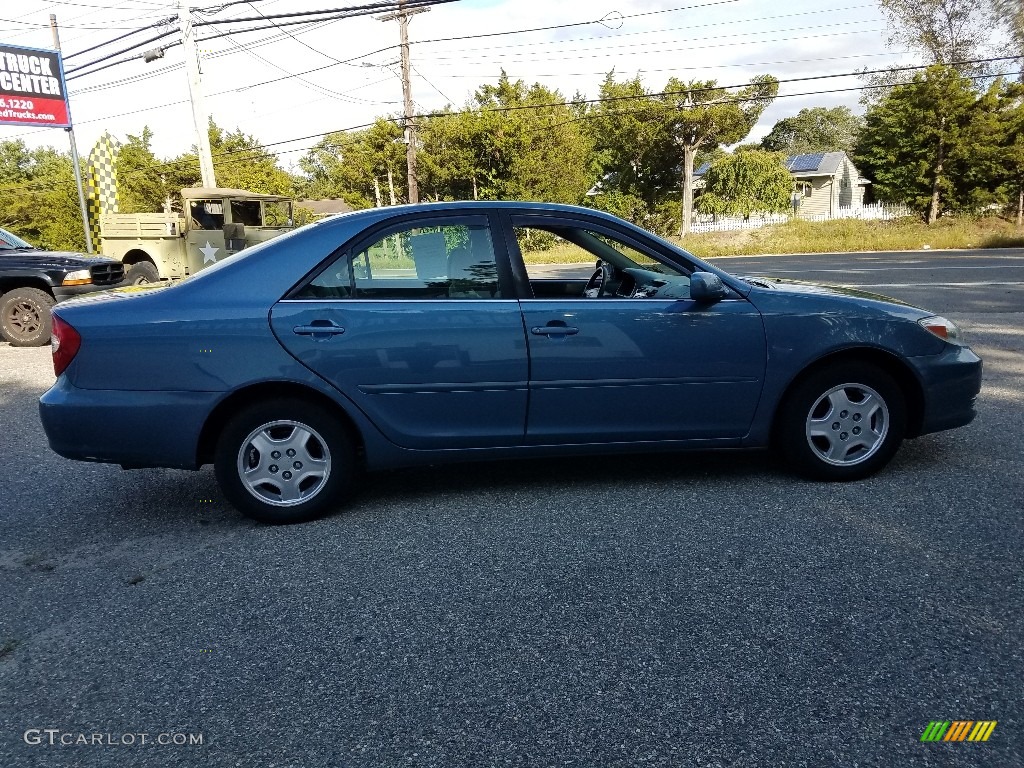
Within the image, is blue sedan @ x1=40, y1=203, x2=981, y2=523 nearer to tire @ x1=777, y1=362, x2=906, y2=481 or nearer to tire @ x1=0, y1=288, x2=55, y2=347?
tire @ x1=777, y1=362, x2=906, y2=481

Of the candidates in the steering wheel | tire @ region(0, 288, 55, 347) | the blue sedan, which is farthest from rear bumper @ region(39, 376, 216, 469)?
tire @ region(0, 288, 55, 347)

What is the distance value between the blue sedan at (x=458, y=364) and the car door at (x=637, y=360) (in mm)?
11

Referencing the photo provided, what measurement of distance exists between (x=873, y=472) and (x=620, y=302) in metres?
1.72

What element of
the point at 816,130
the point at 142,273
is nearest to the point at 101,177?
the point at 142,273

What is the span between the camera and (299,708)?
2.46 meters

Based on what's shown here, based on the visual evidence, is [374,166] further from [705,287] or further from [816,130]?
[816,130]

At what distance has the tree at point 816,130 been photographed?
270 ft

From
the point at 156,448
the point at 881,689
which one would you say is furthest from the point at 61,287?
the point at 881,689

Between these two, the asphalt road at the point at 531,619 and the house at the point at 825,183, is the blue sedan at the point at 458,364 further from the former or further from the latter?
the house at the point at 825,183

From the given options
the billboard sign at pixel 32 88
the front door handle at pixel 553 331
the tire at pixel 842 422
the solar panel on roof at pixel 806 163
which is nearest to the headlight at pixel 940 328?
the tire at pixel 842 422

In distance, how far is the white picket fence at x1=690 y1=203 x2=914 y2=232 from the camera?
3853 cm

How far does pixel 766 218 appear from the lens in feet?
133

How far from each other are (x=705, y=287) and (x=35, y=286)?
9453mm

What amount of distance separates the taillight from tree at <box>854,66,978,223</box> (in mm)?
37768
